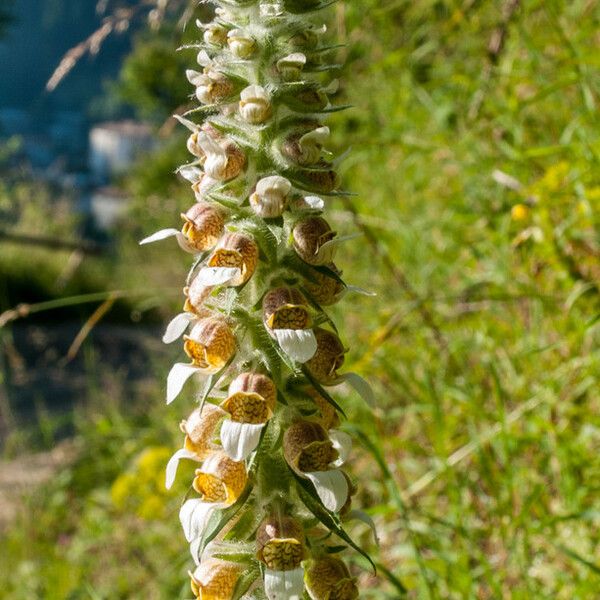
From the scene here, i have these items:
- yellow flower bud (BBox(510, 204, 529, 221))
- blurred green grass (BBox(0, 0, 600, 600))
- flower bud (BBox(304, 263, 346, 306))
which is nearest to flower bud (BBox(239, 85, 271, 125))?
flower bud (BBox(304, 263, 346, 306))

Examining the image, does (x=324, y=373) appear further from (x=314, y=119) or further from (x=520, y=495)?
(x=520, y=495)

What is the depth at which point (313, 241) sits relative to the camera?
3.34 feet

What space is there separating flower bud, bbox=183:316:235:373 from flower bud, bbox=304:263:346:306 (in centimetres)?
13

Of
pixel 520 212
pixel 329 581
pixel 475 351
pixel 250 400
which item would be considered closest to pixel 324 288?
pixel 250 400

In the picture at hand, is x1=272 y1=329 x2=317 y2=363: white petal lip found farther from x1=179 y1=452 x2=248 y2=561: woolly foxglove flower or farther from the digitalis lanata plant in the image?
x1=179 y1=452 x2=248 y2=561: woolly foxglove flower

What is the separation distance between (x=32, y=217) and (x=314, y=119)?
44.2 feet

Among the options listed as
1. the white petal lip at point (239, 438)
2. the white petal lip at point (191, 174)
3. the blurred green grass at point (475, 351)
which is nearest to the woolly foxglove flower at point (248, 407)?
the white petal lip at point (239, 438)

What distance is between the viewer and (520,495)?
1.95 meters

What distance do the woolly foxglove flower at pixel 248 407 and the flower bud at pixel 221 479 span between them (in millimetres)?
48

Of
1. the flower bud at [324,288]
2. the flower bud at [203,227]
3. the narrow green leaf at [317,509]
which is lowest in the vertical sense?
the narrow green leaf at [317,509]

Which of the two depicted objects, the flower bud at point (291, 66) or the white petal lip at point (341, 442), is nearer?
the flower bud at point (291, 66)

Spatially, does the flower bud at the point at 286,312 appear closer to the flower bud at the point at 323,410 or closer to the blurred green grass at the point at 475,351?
the flower bud at the point at 323,410

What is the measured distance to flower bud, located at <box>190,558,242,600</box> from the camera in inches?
39.9

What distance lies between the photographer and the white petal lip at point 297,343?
979 mm
